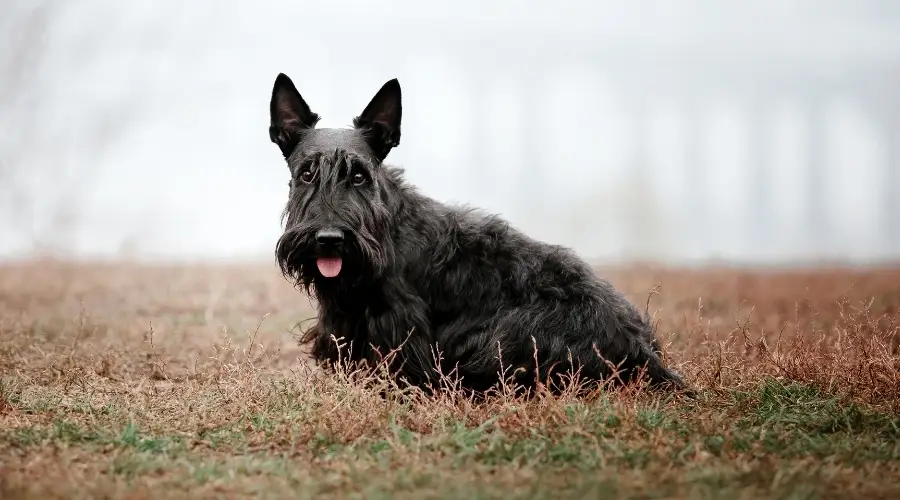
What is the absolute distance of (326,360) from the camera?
731cm

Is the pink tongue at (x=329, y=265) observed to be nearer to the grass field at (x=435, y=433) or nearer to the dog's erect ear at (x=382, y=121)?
the grass field at (x=435, y=433)

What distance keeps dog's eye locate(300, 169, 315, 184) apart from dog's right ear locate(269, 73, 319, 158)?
0.44 m

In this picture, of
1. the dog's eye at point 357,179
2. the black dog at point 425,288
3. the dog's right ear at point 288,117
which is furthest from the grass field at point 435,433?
the dog's right ear at point 288,117

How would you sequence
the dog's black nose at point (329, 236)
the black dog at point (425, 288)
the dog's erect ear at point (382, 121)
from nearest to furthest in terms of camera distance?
the dog's black nose at point (329, 236) < the black dog at point (425, 288) < the dog's erect ear at point (382, 121)

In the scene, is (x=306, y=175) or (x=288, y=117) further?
(x=288, y=117)

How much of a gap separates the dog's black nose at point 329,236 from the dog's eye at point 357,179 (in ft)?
1.70

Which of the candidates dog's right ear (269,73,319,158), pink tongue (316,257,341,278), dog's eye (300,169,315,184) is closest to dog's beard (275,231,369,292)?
pink tongue (316,257,341,278)

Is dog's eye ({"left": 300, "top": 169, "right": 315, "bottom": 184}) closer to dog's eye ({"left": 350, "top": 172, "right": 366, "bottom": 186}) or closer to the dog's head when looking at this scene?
the dog's head

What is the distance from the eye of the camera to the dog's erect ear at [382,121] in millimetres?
7238

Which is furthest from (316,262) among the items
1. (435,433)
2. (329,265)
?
(435,433)

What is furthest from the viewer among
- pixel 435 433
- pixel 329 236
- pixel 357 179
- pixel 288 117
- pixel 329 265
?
pixel 288 117

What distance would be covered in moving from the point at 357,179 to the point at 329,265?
753 mm

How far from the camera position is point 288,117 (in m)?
7.39

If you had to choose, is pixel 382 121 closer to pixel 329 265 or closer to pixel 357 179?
pixel 357 179
